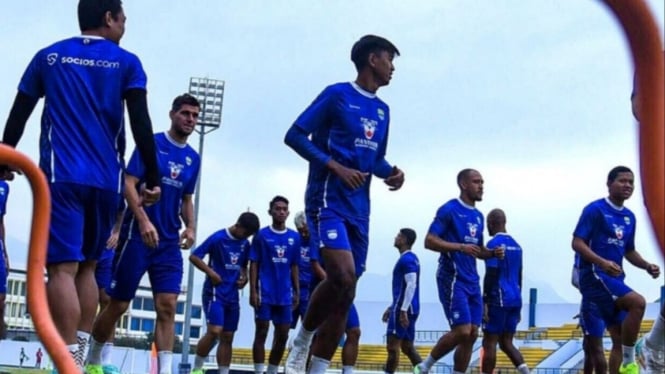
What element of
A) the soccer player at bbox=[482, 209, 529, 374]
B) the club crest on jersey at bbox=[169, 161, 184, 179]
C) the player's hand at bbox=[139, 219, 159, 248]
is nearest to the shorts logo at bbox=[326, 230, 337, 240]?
the player's hand at bbox=[139, 219, 159, 248]

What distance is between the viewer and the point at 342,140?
26.3ft

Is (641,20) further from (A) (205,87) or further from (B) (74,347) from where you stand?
(A) (205,87)

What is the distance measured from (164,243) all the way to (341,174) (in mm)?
2444

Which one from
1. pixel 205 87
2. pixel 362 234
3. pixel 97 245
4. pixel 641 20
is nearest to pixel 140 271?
pixel 362 234

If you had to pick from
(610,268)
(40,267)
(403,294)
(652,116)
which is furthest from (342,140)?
(403,294)

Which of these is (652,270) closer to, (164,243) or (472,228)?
(472,228)

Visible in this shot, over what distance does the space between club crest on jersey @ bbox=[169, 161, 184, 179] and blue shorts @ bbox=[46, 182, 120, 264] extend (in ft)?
11.2

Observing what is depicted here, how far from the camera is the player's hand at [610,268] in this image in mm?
10781

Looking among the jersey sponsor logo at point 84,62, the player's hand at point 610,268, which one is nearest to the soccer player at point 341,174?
the jersey sponsor logo at point 84,62

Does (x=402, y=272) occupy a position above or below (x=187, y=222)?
above

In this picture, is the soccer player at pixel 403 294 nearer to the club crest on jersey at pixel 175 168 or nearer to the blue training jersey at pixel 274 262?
the blue training jersey at pixel 274 262

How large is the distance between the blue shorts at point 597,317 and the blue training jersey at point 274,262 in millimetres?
4472

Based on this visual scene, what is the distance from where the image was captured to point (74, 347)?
5.94 m

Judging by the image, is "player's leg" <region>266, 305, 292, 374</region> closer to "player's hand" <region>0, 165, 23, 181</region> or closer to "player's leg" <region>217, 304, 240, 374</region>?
"player's leg" <region>217, 304, 240, 374</region>
